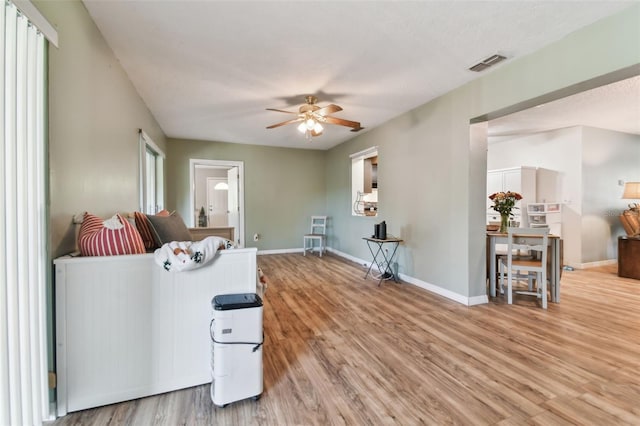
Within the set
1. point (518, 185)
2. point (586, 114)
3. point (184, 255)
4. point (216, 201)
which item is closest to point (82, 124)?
point (184, 255)

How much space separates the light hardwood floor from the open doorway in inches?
100

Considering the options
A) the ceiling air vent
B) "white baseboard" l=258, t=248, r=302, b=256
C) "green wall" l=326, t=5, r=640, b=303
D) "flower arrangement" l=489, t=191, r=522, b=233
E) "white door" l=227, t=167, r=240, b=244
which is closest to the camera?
"green wall" l=326, t=5, r=640, b=303

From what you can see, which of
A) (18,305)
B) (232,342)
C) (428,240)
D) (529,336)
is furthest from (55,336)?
(428,240)

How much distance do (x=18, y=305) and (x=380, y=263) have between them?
4.17 meters

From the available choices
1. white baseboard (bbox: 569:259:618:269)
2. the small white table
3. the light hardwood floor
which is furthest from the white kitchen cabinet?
the light hardwood floor

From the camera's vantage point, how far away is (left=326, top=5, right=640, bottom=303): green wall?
2.05m

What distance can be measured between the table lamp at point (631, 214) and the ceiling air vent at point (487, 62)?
433 cm

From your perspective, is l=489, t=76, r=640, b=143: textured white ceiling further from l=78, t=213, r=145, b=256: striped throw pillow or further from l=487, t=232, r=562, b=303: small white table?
l=78, t=213, r=145, b=256: striped throw pillow

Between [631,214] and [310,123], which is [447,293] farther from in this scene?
[631,214]

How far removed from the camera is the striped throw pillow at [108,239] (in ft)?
5.06

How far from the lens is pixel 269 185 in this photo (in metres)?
6.34

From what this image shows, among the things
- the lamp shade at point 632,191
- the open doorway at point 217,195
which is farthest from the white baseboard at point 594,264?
the open doorway at point 217,195

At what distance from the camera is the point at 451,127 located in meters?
3.31

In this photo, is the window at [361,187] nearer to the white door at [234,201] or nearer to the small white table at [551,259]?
the small white table at [551,259]
